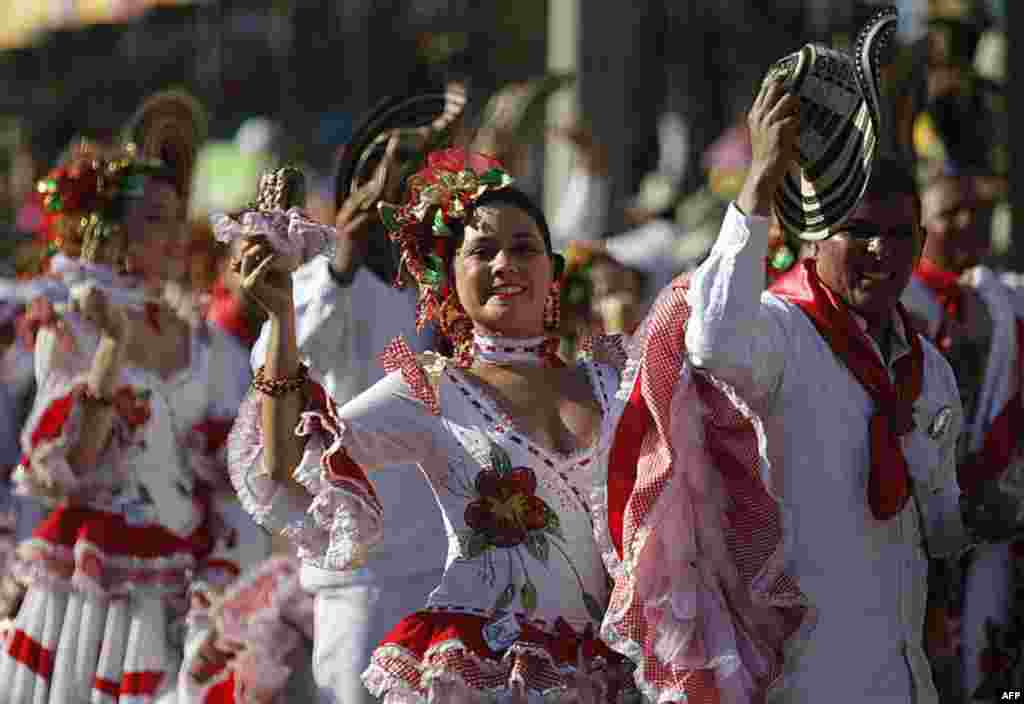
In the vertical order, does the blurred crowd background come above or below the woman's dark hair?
above

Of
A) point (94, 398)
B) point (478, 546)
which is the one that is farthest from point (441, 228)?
point (94, 398)

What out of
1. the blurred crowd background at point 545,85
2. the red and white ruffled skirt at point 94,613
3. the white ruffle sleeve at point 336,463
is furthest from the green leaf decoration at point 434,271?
the red and white ruffled skirt at point 94,613

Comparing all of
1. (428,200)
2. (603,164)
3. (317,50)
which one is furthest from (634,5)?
(317,50)

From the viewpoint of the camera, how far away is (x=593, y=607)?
4.35 meters

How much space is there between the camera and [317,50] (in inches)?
998

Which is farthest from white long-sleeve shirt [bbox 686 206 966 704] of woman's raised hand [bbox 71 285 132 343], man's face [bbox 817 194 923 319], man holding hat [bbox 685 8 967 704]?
woman's raised hand [bbox 71 285 132 343]

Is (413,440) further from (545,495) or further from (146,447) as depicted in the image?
(146,447)

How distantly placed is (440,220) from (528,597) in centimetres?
85

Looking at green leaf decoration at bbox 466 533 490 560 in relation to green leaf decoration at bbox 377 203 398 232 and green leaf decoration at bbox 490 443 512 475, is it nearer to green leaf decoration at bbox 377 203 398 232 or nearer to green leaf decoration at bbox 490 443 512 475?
green leaf decoration at bbox 490 443 512 475

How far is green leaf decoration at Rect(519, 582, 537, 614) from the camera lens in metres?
4.28

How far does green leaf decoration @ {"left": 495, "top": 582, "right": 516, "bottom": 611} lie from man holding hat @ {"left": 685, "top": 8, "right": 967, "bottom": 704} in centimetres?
56

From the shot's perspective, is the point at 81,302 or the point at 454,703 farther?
the point at 81,302

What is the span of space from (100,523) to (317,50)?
63.3 ft

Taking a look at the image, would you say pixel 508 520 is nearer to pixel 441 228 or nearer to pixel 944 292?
pixel 441 228
